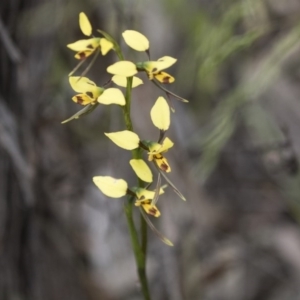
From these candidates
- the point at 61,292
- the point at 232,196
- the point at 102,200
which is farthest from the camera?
the point at 232,196

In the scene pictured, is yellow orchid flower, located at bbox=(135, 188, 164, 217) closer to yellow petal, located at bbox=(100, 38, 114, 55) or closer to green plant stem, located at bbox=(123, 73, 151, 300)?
green plant stem, located at bbox=(123, 73, 151, 300)

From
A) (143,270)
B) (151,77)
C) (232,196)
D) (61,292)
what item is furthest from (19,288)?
(232,196)

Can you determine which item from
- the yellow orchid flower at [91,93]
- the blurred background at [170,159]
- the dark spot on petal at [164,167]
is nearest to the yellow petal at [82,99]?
the yellow orchid flower at [91,93]

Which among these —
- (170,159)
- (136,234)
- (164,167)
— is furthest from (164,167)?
(170,159)

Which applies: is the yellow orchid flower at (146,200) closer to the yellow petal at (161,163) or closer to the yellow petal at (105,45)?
the yellow petal at (161,163)

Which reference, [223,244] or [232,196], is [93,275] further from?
[232,196]

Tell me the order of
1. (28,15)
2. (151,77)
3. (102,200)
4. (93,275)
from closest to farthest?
(151,77) → (28,15) → (93,275) → (102,200)
